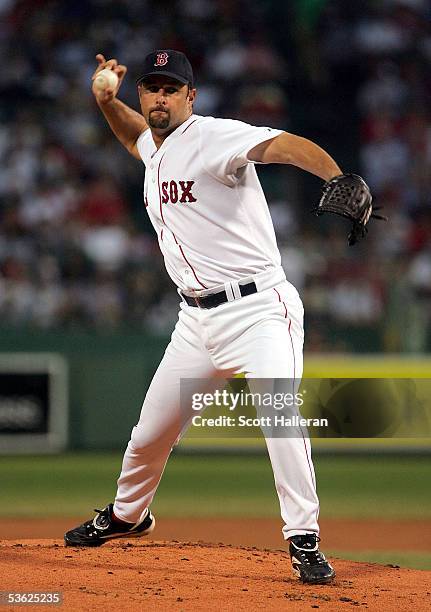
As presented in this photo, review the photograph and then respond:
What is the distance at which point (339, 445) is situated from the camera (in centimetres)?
1028

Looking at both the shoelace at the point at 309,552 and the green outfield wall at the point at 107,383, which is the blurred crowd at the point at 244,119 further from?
the shoelace at the point at 309,552

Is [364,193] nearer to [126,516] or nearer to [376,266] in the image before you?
[126,516]

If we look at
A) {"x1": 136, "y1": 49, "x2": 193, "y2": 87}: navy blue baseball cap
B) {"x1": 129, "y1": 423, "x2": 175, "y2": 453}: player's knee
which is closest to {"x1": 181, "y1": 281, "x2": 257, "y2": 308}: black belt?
{"x1": 129, "y1": 423, "x2": 175, "y2": 453}: player's knee

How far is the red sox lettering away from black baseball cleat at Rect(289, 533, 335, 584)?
1.38m

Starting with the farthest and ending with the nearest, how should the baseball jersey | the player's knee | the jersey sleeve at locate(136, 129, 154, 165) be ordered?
1. the jersey sleeve at locate(136, 129, 154, 165)
2. the player's knee
3. the baseball jersey

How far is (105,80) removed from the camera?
4.89 m

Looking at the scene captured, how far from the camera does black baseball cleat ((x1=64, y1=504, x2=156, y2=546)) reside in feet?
15.5

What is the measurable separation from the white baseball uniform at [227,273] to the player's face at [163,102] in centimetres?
6

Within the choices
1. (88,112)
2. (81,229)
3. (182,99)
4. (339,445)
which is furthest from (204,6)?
(182,99)

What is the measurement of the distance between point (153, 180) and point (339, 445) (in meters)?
6.38

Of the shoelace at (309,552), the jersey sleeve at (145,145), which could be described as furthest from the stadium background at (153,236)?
the shoelace at (309,552)

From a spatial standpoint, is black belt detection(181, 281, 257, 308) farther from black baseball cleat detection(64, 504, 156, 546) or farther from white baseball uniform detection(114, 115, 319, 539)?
black baseball cleat detection(64, 504, 156, 546)

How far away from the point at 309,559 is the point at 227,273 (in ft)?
3.77

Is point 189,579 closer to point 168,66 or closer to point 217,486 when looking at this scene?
point 168,66
